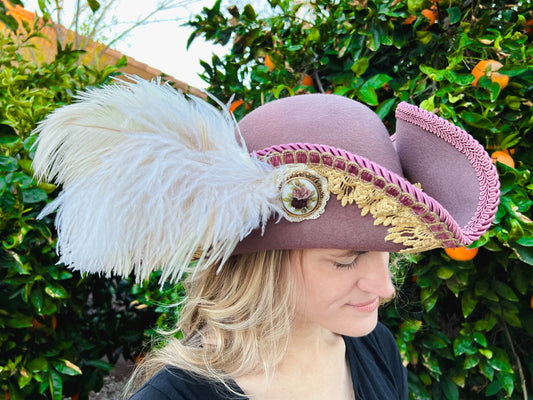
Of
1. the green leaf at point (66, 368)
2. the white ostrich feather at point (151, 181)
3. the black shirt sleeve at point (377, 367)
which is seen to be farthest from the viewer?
the green leaf at point (66, 368)

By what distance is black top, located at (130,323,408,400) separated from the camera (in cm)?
99

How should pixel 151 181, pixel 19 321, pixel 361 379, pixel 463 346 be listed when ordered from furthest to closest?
pixel 19 321 → pixel 463 346 → pixel 361 379 → pixel 151 181

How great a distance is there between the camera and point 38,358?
1.78 meters

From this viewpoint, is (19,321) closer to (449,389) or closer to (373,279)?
(373,279)

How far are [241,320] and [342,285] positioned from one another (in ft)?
0.89

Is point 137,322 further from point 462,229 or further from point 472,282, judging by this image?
point 462,229

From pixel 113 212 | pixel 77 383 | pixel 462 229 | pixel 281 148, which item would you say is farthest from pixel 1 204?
pixel 462 229

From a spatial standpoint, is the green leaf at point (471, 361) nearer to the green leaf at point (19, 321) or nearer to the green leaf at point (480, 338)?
the green leaf at point (480, 338)

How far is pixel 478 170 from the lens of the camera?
3.20 ft

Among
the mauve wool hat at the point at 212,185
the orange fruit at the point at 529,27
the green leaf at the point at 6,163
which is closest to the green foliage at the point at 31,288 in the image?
the green leaf at the point at 6,163

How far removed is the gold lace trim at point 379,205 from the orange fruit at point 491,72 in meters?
0.85

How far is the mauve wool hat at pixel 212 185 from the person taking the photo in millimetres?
809

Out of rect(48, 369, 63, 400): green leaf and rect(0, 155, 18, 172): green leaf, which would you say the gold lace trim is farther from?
rect(48, 369, 63, 400): green leaf

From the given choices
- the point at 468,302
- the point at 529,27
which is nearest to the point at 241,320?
the point at 468,302
